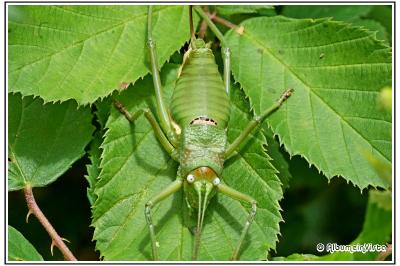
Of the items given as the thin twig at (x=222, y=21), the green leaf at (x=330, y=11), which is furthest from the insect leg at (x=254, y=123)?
the green leaf at (x=330, y=11)

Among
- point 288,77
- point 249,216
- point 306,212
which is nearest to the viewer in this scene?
point 249,216

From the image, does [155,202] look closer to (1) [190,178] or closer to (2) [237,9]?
(1) [190,178]

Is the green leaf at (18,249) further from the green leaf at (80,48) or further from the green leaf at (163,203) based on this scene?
the green leaf at (80,48)

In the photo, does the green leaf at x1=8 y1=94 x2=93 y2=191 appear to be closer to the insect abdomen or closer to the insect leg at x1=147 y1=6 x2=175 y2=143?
the insect leg at x1=147 y1=6 x2=175 y2=143

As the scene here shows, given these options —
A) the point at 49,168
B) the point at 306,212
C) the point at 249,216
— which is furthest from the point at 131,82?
the point at 306,212

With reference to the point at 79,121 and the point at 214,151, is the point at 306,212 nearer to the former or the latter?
the point at 214,151

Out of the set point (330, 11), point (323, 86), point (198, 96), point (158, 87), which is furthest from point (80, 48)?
point (330, 11)

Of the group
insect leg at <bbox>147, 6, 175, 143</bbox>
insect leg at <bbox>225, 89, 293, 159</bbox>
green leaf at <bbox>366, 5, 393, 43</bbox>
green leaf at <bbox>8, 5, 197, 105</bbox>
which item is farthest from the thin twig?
green leaf at <bbox>366, 5, 393, 43</bbox>
